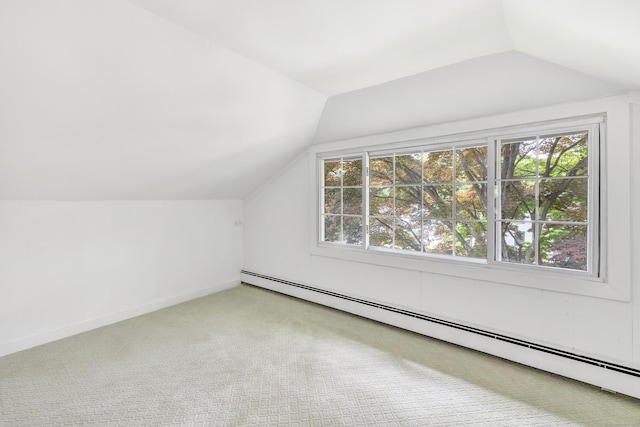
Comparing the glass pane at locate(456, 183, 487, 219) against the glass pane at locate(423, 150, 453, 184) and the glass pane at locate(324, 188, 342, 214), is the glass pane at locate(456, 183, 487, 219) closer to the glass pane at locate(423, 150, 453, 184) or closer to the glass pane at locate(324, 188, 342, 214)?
the glass pane at locate(423, 150, 453, 184)

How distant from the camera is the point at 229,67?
2141mm

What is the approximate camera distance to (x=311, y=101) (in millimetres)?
2908

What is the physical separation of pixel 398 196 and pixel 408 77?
1.14 m

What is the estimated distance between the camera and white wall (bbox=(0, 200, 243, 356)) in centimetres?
253

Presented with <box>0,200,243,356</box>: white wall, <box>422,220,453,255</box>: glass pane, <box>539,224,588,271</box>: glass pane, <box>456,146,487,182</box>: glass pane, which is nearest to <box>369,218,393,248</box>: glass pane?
<box>422,220,453,255</box>: glass pane

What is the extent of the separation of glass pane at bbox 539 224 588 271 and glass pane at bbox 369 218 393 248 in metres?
1.30

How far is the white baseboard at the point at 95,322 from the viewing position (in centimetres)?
253

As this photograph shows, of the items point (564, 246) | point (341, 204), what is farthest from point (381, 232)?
point (564, 246)

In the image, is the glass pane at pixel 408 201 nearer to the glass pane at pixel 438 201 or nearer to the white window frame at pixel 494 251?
the glass pane at pixel 438 201

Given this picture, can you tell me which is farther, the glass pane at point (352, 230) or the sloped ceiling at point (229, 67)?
the glass pane at point (352, 230)

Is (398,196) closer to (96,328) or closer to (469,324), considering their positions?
(469,324)

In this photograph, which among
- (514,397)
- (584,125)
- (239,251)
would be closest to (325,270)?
(239,251)

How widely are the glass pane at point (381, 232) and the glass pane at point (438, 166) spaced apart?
23.1 inches

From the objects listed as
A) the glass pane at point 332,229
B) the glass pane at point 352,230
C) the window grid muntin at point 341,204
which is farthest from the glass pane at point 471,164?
the glass pane at point 332,229
